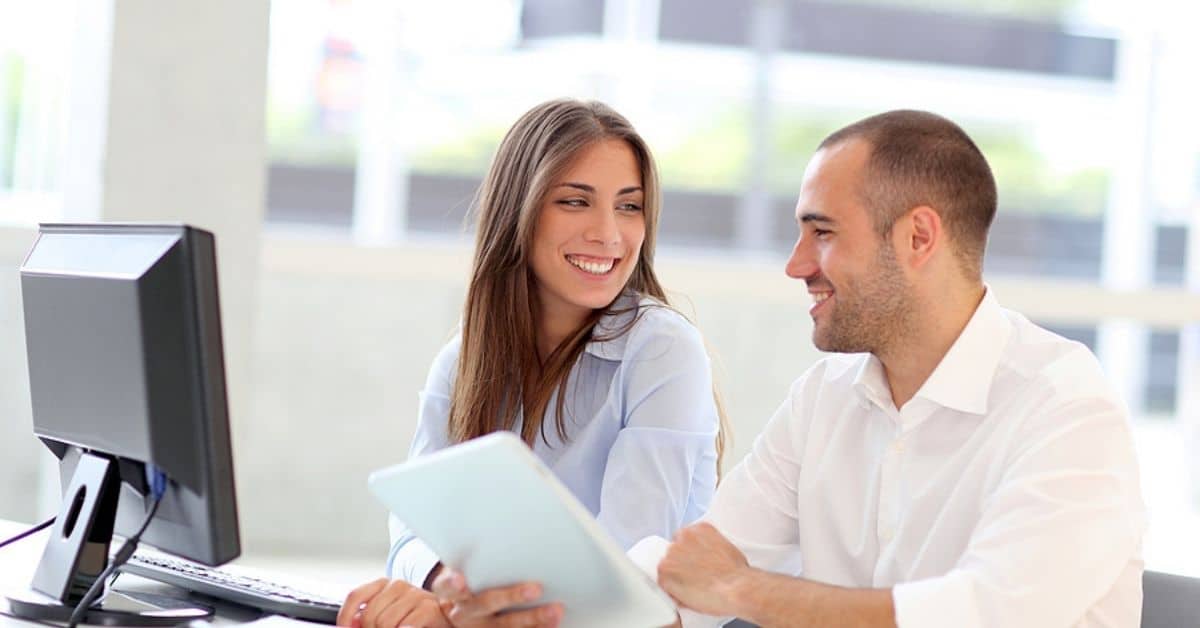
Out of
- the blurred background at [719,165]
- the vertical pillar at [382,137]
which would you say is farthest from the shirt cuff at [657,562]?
the vertical pillar at [382,137]

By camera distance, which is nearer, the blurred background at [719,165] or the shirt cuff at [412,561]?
the shirt cuff at [412,561]

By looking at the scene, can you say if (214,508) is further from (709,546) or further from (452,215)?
(452,215)

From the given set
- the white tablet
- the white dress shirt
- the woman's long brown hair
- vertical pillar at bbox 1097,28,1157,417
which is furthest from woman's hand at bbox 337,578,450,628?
vertical pillar at bbox 1097,28,1157,417

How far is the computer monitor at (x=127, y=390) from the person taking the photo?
4.86 ft

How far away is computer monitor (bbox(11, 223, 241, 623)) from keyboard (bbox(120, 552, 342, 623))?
0.52 ft

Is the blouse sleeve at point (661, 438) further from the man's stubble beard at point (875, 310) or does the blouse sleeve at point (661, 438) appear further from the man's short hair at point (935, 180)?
the man's short hair at point (935, 180)

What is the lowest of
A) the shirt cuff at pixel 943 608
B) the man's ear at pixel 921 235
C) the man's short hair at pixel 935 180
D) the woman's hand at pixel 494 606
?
the woman's hand at pixel 494 606

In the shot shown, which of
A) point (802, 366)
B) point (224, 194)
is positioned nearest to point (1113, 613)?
point (224, 194)

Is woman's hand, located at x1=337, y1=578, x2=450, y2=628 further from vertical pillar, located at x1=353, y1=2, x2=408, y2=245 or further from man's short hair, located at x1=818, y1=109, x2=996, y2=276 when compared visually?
vertical pillar, located at x1=353, y1=2, x2=408, y2=245

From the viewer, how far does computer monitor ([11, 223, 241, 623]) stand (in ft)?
4.86

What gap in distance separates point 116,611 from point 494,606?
48cm

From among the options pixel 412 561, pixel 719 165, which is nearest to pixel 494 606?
pixel 412 561

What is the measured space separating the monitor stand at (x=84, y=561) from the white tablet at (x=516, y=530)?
14.7 inches

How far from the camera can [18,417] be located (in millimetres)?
4945
